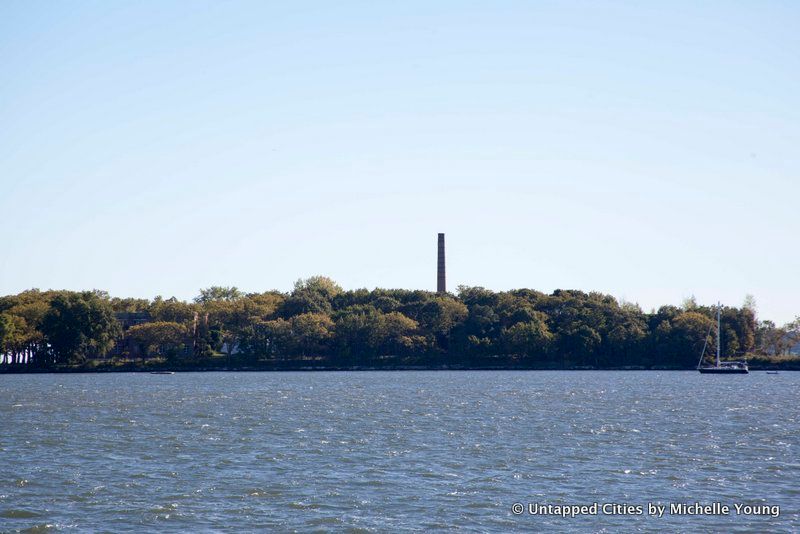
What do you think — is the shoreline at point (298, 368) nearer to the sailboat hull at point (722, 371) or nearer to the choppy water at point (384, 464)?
the sailboat hull at point (722, 371)

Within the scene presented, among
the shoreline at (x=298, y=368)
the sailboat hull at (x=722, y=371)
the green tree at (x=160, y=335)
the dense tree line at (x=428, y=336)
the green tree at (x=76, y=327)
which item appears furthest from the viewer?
the green tree at (x=160, y=335)

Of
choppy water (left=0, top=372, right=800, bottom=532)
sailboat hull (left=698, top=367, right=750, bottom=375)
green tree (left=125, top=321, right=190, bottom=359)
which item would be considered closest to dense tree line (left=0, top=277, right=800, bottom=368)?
green tree (left=125, top=321, right=190, bottom=359)

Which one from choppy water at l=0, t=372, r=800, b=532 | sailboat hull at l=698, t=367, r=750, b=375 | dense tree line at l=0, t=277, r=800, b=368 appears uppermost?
dense tree line at l=0, t=277, r=800, b=368

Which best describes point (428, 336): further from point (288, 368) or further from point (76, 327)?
point (76, 327)

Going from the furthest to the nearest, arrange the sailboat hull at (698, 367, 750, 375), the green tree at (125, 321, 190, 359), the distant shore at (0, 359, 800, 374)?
the green tree at (125, 321, 190, 359)
the distant shore at (0, 359, 800, 374)
the sailboat hull at (698, 367, 750, 375)

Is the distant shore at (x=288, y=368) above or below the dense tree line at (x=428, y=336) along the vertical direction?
below

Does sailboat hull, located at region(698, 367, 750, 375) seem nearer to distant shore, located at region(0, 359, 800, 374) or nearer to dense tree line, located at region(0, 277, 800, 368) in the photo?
dense tree line, located at region(0, 277, 800, 368)

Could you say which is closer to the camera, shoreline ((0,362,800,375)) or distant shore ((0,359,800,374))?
shoreline ((0,362,800,375))

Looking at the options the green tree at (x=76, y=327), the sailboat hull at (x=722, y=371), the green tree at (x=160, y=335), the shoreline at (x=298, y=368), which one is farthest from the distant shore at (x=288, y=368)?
the sailboat hull at (x=722, y=371)

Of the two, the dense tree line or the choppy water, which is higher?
the dense tree line

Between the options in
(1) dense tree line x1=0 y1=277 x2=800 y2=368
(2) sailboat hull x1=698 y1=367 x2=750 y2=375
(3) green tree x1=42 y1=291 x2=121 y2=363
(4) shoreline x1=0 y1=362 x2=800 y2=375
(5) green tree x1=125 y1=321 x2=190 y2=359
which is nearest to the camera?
(2) sailboat hull x1=698 y1=367 x2=750 y2=375

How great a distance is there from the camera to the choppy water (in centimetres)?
3158

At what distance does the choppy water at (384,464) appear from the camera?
3158cm

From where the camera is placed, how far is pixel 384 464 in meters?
42.7
